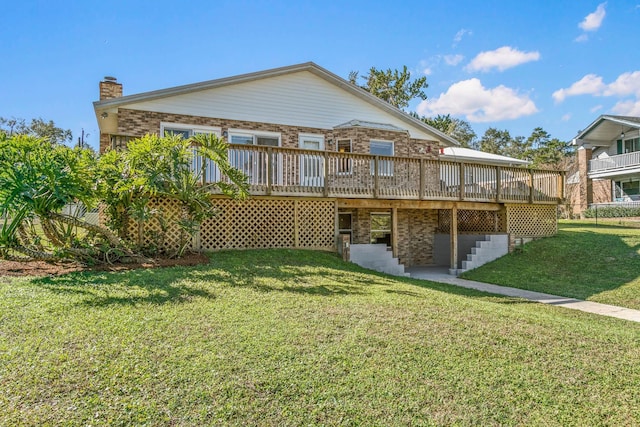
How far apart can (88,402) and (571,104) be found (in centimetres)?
4183

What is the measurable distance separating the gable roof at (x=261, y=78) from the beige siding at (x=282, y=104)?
148 millimetres

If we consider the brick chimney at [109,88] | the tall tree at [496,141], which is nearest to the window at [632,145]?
the tall tree at [496,141]

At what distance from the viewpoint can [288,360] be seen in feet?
13.0

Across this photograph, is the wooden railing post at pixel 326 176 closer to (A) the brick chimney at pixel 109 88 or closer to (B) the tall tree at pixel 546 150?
(A) the brick chimney at pixel 109 88

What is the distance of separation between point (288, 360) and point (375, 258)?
7536mm

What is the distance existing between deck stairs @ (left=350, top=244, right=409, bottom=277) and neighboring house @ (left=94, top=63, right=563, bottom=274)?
437mm

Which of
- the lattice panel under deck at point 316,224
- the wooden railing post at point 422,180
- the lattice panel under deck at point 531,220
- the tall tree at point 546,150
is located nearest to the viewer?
the lattice panel under deck at point 316,224

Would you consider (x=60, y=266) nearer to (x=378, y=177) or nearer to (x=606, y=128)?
(x=378, y=177)

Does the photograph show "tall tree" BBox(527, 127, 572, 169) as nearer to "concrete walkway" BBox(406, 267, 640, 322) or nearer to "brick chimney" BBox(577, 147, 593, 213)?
"brick chimney" BBox(577, 147, 593, 213)

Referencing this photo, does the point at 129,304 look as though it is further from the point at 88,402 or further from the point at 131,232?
the point at 131,232

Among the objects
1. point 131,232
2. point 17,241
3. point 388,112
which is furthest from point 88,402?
point 388,112

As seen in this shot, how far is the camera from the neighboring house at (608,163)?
27.2 meters

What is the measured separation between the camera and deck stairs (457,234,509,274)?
Answer: 41.8 feet

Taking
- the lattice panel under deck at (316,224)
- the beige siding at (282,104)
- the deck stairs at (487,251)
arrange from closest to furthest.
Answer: the lattice panel under deck at (316,224) → the beige siding at (282,104) → the deck stairs at (487,251)
